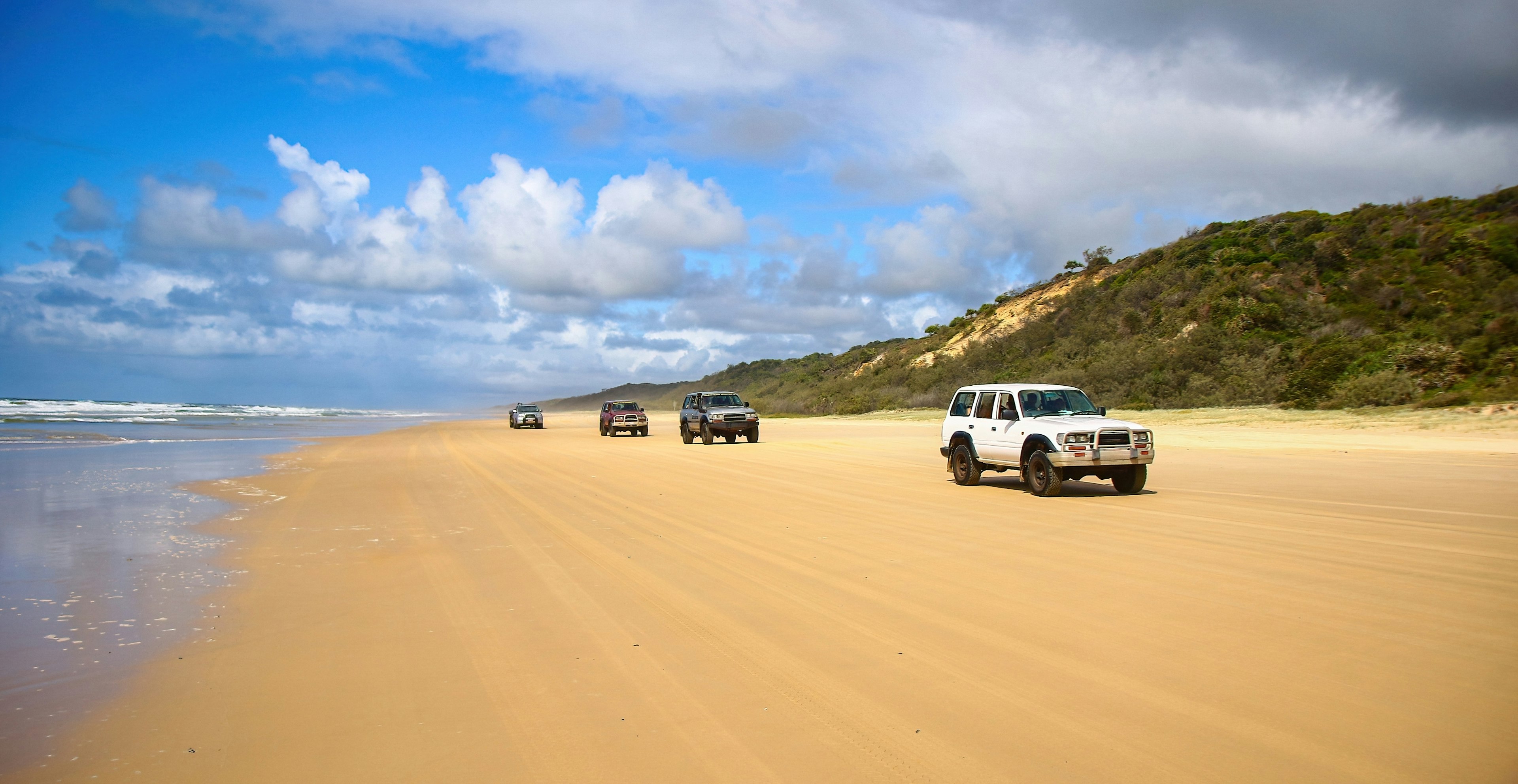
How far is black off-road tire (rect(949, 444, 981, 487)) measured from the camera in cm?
1470

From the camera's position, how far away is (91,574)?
25.4 feet

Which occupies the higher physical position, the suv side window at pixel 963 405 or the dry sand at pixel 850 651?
the suv side window at pixel 963 405

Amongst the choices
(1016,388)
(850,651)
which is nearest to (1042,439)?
(1016,388)

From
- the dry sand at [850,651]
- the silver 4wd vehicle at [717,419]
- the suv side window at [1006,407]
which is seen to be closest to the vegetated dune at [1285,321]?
the silver 4wd vehicle at [717,419]

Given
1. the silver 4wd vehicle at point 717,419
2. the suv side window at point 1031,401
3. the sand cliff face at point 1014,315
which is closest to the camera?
the suv side window at point 1031,401

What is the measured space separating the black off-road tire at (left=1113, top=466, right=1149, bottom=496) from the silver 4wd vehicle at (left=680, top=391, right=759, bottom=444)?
16655mm

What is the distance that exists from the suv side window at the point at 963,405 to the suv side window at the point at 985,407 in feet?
0.69

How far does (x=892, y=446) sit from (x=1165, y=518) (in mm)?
16109

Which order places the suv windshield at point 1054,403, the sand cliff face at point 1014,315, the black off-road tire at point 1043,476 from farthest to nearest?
the sand cliff face at point 1014,315
the suv windshield at point 1054,403
the black off-road tire at point 1043,476

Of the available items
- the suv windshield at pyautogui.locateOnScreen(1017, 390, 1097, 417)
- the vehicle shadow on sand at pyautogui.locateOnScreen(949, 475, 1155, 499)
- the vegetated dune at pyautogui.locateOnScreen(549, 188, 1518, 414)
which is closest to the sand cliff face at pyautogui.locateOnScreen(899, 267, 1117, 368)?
the vegetated dune at pyautogui.locateOnScreen(549, 188, 1518, 414)

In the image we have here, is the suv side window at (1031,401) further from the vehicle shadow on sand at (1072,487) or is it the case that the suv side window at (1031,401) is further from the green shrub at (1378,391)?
the green shrub at (1378,391)

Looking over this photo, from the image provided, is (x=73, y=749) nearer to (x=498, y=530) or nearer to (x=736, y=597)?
(x=736, y=597)

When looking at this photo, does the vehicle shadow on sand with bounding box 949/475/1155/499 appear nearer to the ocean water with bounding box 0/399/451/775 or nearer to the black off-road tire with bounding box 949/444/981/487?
the black off-road tire with bounding box 949/444/981/487

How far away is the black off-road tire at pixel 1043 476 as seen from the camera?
12734mm
